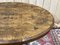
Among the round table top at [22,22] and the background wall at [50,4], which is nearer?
the round table top at [22,22]

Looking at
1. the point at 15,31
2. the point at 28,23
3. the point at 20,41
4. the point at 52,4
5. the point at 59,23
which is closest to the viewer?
the point at 20,41

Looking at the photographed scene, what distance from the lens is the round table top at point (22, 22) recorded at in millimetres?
1160

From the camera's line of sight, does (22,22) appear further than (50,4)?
No

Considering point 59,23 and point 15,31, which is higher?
point 15,31

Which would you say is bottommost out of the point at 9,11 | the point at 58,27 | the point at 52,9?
the point at 58,27

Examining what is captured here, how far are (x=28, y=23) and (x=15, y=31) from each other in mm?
163

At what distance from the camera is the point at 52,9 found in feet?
7.54

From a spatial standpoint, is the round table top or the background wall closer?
the round table top

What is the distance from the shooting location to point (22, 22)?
1343 mm

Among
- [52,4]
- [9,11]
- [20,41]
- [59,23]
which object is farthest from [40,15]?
[59,23]

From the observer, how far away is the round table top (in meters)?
1.16

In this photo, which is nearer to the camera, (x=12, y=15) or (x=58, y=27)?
(x=12, y=15)

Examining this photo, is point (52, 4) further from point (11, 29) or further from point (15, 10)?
Result: point (11, 29)

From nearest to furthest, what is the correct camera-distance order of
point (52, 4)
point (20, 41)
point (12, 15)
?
1. point (20, 41)
2. point (12, 15)
3. point (52, 4)
